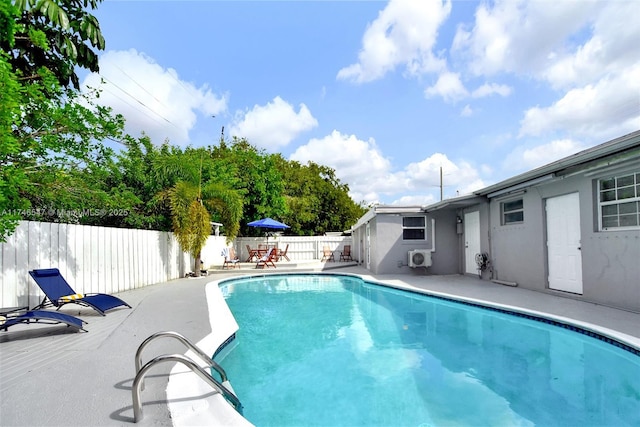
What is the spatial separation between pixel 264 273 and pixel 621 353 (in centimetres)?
1185

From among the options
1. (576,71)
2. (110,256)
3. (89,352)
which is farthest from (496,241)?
(110,256)

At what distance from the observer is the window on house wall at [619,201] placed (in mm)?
6242

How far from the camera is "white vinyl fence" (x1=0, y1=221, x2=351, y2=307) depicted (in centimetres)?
625

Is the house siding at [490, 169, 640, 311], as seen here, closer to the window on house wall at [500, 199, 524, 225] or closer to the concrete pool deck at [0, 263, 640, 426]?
the window on house wall at [500, 199, 524, 225]

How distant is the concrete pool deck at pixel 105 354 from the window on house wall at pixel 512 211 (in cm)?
239

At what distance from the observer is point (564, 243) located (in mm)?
7887

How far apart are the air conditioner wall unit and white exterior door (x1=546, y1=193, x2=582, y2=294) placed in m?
4.48

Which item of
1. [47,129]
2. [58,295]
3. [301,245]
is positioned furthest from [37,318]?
[301,245]

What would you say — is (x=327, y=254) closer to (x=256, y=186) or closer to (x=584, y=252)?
(x=256, y=186)

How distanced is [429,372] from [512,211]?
733 cm

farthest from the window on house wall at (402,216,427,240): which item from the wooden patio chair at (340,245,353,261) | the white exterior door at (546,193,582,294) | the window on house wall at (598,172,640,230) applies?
the wooden patio chair at (340,245,353,261)

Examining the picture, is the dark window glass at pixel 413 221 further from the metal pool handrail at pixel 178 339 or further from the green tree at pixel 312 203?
the green tree at pixel 312 203

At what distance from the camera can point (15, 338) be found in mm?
4633

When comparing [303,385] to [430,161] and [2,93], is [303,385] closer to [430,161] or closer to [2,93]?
[2,93]
